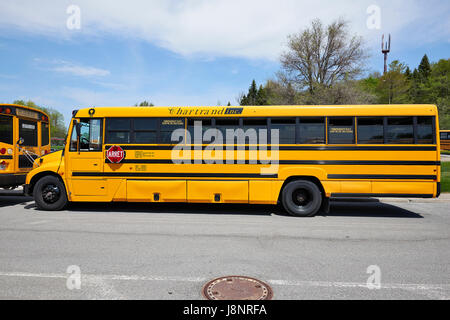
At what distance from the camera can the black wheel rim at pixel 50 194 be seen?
7.81 meters

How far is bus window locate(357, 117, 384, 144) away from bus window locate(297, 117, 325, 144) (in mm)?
919

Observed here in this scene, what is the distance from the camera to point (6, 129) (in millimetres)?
8680

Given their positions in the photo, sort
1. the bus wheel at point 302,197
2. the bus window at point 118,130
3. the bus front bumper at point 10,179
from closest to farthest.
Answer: the bus wheel at point 302,197
the bus window at point 118,130
the bus front bumper at point 10,179

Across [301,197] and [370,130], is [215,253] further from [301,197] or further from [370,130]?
[370,130]

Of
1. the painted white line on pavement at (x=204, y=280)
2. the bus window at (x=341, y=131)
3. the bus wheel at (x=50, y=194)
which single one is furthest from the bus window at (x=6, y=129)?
the bus window at (x=341, y=131)

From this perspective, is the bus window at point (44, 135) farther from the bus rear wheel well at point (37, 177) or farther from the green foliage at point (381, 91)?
the green foliage at point (381, 91)

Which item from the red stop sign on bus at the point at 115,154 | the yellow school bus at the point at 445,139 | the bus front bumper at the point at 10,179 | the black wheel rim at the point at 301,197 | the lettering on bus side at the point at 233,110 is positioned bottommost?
the black wheel rim at the point at 301,197

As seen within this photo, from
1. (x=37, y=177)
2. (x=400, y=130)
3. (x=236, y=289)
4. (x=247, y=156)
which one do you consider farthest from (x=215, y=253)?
(x=37, y=177)

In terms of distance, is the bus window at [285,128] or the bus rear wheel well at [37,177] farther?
the bus rear wheel well at [37,177]

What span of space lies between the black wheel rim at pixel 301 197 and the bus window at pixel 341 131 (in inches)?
57.5

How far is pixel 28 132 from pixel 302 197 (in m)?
9.02

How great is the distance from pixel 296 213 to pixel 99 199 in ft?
17.4

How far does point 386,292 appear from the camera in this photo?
3289 millimetres
